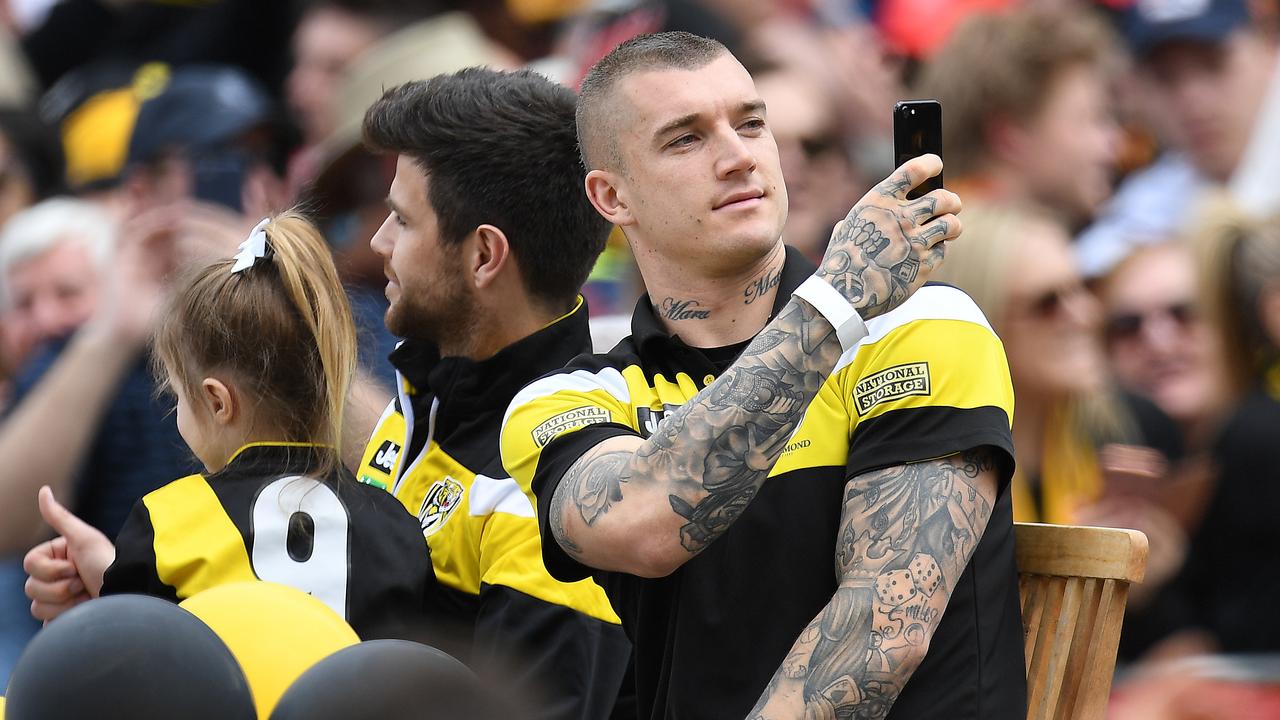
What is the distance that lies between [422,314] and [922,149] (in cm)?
120

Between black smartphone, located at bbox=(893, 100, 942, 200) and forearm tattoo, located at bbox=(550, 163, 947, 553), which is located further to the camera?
black smartphone, located at bbox=(893, 100, 942, 200)

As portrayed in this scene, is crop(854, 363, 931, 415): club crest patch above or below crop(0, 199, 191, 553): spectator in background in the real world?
above

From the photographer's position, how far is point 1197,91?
6.09m

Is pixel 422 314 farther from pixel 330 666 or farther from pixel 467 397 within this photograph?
pixel 330 666

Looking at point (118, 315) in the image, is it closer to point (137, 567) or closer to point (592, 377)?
point (137, 567)

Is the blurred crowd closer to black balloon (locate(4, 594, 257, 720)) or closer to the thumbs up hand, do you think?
the thumbs up hand

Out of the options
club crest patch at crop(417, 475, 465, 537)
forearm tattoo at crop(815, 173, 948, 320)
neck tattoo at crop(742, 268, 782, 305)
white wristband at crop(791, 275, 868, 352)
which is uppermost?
forearm tattoo at crop(815, 173, 948, 320)

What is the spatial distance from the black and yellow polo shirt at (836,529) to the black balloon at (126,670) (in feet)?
2.12

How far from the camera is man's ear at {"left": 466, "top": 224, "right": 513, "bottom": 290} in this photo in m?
3.28

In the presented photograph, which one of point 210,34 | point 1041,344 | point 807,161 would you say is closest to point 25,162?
point 210,34

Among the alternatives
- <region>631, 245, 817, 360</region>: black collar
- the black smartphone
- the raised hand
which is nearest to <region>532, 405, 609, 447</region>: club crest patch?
<region>631, 245, 817, 360</region>: black collar

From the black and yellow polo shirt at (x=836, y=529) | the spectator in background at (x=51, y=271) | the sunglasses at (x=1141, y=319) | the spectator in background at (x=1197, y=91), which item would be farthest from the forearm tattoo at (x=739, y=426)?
the spectator in background at (x=1197, y=91)

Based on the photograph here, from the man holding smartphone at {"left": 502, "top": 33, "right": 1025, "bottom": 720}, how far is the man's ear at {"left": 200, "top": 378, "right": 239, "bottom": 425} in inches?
21.4

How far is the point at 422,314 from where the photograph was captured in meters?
3.31
